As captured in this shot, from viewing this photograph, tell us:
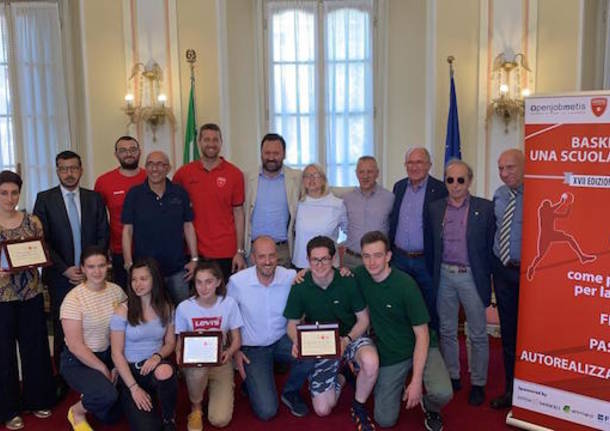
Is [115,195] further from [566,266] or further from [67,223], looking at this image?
[566,266]

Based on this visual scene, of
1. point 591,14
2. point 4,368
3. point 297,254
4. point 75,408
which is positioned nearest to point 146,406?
point 75,408

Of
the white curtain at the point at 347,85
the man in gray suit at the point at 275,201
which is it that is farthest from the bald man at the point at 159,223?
the white curtain at the point at 347,85

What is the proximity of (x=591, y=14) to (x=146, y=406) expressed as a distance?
6019mm

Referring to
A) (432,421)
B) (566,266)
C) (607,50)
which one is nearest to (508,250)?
(566,266)

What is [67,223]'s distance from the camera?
3816 millimetres

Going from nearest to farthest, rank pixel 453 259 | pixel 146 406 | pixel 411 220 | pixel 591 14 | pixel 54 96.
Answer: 1. pixel 146 406
2. pixel 453 259
3. pixel 411 220
4. pixel 591 14
5. pixel 54 96

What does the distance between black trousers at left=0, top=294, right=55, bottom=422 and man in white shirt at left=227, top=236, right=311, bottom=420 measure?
46.7 inches

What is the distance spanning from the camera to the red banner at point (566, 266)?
2.98 meters

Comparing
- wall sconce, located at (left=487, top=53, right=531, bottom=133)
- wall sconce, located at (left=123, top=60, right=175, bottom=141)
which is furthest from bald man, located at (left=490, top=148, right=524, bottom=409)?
wall sconce, located at (left=123, top=60, right=175, bottom=141)

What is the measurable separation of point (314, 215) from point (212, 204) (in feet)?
2.40

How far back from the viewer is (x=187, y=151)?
6430mm

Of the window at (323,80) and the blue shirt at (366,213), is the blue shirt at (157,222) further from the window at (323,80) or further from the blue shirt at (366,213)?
the window at (323,80)

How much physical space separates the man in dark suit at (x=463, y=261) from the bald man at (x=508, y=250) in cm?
7

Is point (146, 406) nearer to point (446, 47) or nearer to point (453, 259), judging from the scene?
point (453, 259)
